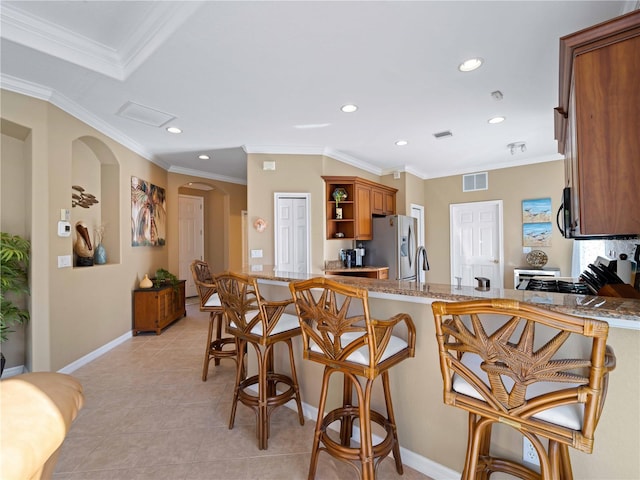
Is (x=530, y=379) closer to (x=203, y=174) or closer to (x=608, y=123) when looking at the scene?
(x=608, y=123)

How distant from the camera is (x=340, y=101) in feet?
9.75

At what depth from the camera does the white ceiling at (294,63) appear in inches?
73.0

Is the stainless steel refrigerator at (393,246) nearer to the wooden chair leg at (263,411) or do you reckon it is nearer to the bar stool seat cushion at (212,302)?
the bar stool seat cushion at (212,302)

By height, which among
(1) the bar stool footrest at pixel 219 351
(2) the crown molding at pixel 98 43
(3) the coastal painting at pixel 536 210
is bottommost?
(1) the bar stool footrest at pixel 219 351

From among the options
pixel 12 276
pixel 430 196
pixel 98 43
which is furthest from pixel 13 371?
pixel 430 196

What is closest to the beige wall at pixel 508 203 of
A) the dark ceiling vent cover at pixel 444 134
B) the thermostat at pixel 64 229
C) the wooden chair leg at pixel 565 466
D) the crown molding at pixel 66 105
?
the dark ceiling vent cover at pixel 444 134

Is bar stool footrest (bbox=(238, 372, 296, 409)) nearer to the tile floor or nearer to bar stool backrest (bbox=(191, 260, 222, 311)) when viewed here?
the tile floor

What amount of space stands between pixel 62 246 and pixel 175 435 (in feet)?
7.24

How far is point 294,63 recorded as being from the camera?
2324 millimetres

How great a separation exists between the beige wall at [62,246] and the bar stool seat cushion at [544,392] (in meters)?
3.46

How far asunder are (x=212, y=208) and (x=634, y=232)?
717 centimetres

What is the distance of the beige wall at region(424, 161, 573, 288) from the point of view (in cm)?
491

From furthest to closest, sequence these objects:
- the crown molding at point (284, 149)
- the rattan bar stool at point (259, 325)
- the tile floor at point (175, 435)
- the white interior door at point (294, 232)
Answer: the white interior door at point (294, 232) → the crown molding at point (284, 149) → the rattan bar stool at point (259, 325) → the tile floor at point (175, 435)

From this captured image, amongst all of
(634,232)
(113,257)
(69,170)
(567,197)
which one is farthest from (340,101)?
(113,257)
